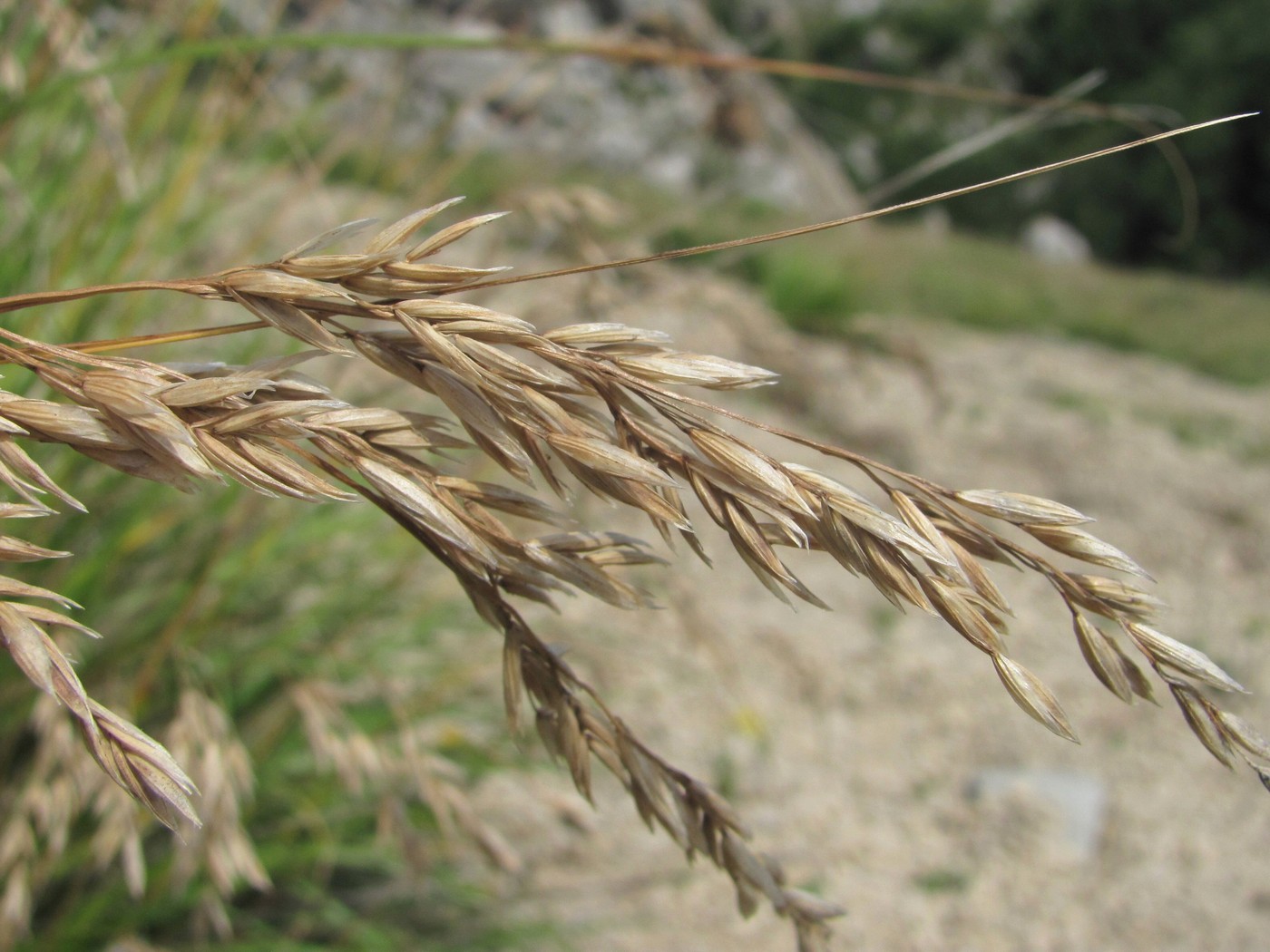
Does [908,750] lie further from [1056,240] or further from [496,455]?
[1056,240]

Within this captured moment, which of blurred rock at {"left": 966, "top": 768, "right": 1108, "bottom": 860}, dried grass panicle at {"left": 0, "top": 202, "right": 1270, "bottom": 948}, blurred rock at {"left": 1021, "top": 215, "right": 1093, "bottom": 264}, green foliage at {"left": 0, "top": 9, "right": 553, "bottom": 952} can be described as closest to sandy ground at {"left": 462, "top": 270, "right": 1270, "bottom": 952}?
Answer: blurred rock at {"left": 966, "top": 768, "right": 1108, "bottom": 860}

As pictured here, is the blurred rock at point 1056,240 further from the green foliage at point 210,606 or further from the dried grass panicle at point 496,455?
the dried grass panicle at point 496,455

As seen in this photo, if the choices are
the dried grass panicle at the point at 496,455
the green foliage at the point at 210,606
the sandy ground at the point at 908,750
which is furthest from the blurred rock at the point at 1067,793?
the dried grass panicle at the point at 496,455

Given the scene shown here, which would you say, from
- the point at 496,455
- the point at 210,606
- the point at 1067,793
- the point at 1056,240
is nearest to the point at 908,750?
the point at 1067,793

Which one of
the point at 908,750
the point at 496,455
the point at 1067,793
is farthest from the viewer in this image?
the point at 908,750

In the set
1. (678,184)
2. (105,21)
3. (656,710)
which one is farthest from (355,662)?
(678,184)

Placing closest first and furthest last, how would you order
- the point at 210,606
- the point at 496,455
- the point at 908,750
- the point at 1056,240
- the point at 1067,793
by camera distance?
the point at 496,455, the point at 210,606, the point at 1067,793, the point at 908,750, the point at 1056,240
